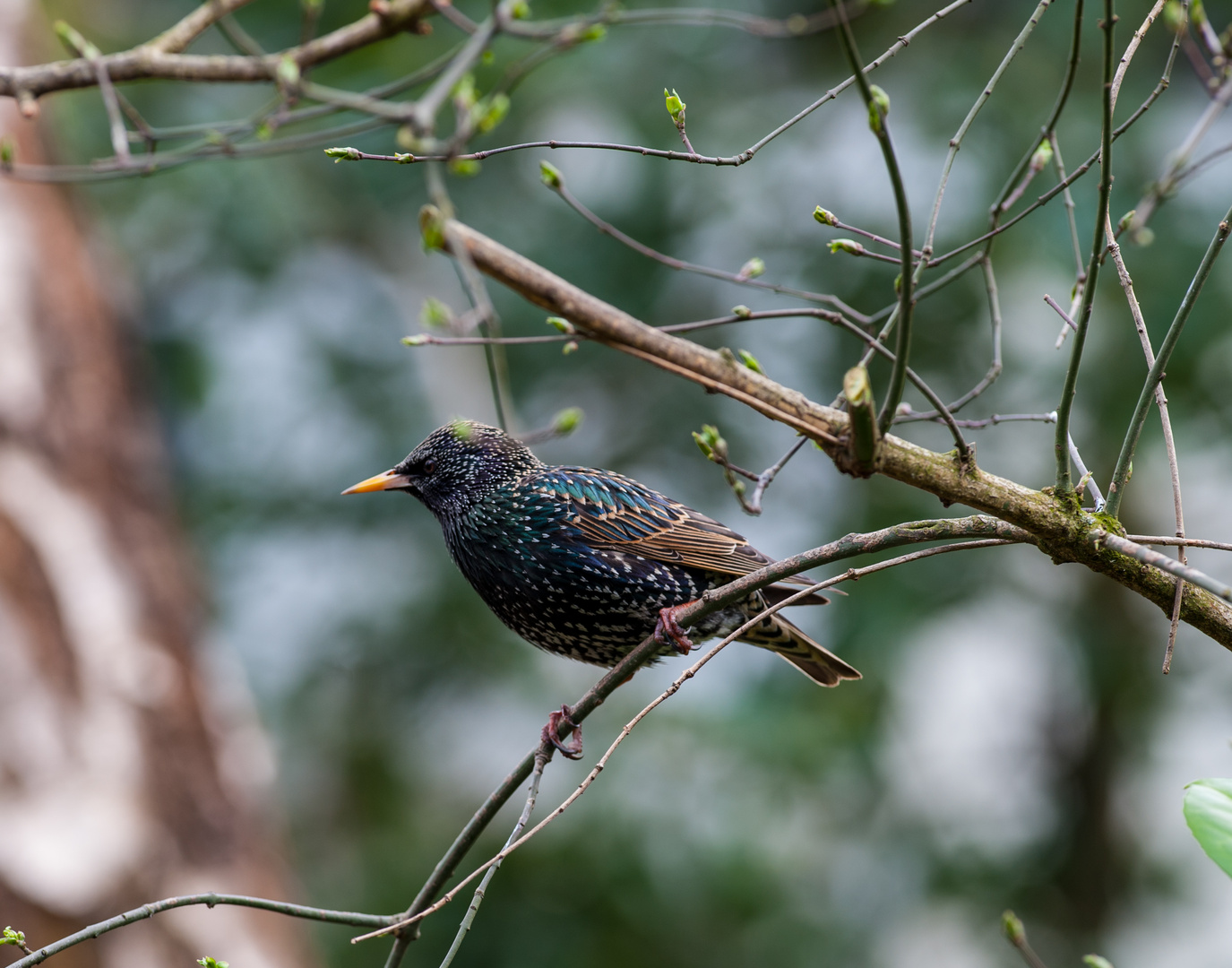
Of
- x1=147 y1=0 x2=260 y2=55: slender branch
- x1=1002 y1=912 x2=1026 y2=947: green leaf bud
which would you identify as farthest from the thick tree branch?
x1=147 y1=0 x2=260 y2=55: slender branch

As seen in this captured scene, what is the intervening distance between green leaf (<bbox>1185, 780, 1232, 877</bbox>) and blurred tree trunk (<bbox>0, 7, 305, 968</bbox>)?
14.0 ft

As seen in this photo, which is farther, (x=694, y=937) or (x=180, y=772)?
(x=694, y=937)

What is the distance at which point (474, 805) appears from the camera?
6840 millimetres

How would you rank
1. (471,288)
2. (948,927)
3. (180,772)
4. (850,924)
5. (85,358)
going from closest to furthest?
(471,288)
(180,772)
(85,358)
(850,924)
(948,927)

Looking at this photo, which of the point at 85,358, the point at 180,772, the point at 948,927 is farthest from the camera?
the point at 948,927

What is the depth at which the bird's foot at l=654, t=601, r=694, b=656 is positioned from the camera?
8.60 feet

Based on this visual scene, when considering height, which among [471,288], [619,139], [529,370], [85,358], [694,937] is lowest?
[694,937]

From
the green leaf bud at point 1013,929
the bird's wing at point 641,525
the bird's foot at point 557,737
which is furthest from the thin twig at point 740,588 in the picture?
the green leaf bud at point 1013,929

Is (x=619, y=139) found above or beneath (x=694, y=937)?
above

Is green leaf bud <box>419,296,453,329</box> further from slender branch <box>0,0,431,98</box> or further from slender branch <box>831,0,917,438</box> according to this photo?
slender branch <box>0,0,431,98</box>

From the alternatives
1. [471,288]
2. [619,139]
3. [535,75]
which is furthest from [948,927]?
[471,288]

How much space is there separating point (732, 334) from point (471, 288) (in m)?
4.58

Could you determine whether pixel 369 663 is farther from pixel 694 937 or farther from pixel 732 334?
pixel 732 334

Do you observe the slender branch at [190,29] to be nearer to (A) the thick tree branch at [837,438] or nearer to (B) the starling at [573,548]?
(B) the starling at [573,548]
